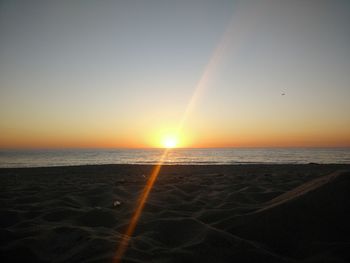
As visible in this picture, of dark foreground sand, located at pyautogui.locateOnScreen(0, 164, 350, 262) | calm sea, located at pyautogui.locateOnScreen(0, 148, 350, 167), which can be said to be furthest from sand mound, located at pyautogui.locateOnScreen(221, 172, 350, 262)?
calm sea, located at pyautogui.locateOnScreen(0, 148, 350, 167)

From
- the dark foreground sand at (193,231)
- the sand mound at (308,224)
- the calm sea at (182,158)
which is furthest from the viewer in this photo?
the calm sea at (182,158)

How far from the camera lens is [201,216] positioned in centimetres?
356

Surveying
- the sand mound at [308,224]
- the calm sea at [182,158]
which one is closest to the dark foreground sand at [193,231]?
the sand mound at [308,224]

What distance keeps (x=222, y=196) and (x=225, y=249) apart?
2555 mm

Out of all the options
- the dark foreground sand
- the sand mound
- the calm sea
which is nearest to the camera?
the dark foreground sand

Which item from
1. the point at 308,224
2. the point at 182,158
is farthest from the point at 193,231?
the point at 182,158

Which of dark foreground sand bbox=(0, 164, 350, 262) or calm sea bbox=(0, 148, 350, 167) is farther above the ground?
calm sea bbox=(0, 148, 350, 167)

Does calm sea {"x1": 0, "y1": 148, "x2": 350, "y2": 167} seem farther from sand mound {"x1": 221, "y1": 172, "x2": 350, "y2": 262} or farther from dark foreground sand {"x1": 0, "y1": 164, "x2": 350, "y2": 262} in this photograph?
sand mound {"x1": 221, "y1": 172, "x2": 350, "y2": 262}

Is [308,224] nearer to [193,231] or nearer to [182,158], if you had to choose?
[193,231]

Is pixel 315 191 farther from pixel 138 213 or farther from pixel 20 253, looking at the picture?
pixel 20 253

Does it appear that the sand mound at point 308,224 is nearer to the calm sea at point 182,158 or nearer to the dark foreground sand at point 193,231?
the dark foreground sand at point 193,231

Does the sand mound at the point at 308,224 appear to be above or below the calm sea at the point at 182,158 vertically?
below

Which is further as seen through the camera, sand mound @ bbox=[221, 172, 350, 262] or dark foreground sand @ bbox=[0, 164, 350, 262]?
sand mound @ bbox=[221, 172, 350, 262]

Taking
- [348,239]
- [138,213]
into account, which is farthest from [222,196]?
[348,239]
